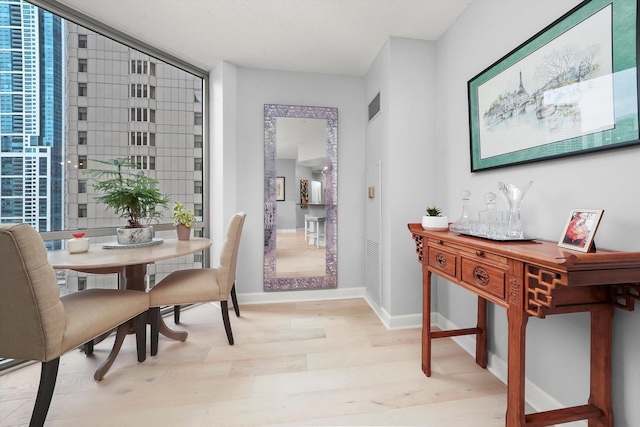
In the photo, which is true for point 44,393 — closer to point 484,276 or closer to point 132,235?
point 132,235

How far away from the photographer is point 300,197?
9.93 ft

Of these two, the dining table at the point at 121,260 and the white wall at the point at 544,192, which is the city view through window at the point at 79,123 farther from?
the white wall at the point at 544,192

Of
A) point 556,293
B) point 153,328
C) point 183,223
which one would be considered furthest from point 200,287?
point 556,293

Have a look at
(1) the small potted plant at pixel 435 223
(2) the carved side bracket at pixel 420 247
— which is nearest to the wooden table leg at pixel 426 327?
(2) the carved side bracket at pixel 420 247

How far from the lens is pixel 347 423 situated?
136cm

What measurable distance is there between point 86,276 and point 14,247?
1.43 m

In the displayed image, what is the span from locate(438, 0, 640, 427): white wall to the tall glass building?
10.3 feet

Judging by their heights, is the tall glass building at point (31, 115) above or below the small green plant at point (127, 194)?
above

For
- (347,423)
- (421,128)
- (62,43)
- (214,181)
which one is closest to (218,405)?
(347,423)

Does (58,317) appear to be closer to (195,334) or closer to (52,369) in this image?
(52,369)

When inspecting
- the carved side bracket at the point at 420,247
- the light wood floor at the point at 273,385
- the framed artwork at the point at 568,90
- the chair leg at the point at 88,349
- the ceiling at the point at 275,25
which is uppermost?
the ceiling at the point at 275,25

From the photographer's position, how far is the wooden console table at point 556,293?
882 millimetres

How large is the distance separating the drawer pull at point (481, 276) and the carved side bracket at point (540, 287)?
0.22 meters

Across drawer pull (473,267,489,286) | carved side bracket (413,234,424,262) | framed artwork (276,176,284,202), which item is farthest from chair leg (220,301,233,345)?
drawer pull (473,267,489,286)
